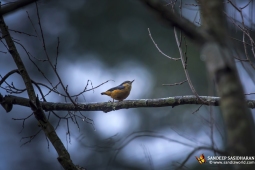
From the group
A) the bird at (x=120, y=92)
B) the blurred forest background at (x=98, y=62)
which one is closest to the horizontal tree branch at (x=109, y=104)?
the bird at (x=120, y=92)

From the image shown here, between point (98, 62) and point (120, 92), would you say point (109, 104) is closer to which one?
point (120, 92)

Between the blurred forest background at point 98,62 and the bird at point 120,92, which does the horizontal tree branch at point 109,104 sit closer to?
the bird at point 120,92

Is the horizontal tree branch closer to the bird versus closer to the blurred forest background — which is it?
the bird

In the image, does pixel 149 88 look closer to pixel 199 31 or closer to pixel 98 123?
pixel 98 123

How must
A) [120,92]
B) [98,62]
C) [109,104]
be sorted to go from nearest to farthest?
[109,104] → [120,92] → [98,62]

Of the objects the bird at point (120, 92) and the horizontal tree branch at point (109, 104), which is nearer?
the horizontal tree branch at point (109, 104)

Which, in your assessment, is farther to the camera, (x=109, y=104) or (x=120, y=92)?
(x=120, y=92)

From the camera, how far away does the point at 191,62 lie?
933 cm

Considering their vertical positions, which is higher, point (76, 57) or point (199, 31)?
point (76, 57)

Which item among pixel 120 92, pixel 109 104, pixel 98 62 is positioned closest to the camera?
pixel 109 104

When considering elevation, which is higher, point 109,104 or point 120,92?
point 120,92

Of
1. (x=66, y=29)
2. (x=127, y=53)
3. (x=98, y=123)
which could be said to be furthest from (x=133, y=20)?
(x=98, y=123)

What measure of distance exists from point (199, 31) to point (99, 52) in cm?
919

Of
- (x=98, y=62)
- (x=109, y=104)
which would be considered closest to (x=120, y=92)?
(x=109, y=104)
